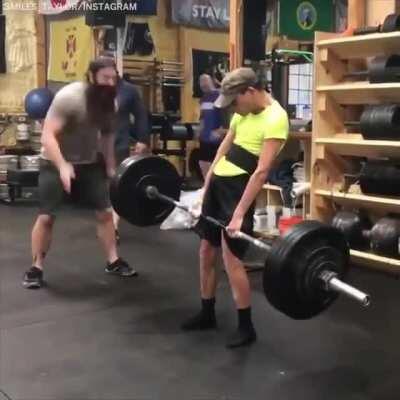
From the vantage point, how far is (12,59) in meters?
8.07

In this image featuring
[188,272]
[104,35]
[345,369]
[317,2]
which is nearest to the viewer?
[345,369]

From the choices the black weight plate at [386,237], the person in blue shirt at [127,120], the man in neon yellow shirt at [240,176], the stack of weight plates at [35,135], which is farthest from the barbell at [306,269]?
the stack of weight plates at [35,135]

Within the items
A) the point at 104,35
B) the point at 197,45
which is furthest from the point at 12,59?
the point at 197,45

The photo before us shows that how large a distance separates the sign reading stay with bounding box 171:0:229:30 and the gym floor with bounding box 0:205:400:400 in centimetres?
518

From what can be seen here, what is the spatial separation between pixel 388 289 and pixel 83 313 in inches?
70.0

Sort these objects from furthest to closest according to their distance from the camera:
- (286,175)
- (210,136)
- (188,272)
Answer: (210,136)
(286,175)
(188,272)

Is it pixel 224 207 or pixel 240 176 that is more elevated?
pixel 240 176

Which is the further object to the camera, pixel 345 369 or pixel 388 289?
pixel 388 289

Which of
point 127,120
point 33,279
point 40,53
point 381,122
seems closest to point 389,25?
point 381,122

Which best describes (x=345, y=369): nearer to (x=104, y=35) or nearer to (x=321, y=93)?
(x=321, y=93)

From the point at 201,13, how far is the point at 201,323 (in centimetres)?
641

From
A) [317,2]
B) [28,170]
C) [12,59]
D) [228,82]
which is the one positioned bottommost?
[28,170]

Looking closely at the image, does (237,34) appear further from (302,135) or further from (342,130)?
(342,130)

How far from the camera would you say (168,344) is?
284 cm
